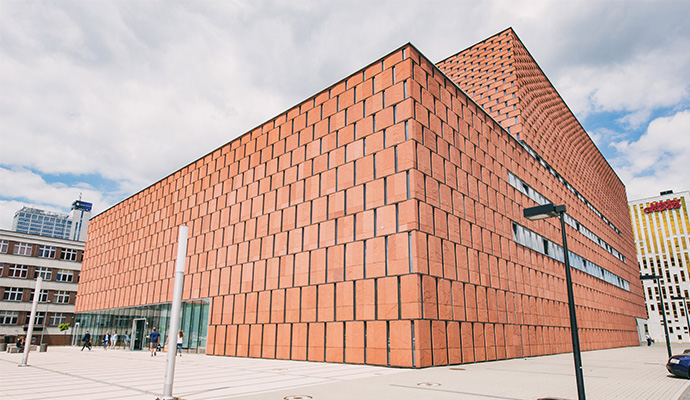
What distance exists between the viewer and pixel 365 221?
25.7 metres

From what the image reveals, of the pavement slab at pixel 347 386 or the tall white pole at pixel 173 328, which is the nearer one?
the tall white pole at pixel 173 328

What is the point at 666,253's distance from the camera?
334ft

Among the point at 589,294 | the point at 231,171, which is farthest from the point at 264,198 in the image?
the point at 589,294

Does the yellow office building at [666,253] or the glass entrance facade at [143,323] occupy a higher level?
the yellow office building at [666,253]

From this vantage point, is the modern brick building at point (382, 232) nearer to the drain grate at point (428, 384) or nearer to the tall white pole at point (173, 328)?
the drain grate at point (428, 384)

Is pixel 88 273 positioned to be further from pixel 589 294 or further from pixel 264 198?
pixel 589 294

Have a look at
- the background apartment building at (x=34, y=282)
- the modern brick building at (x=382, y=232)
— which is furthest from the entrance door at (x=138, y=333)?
the background apartment building at (x=34, y=282)

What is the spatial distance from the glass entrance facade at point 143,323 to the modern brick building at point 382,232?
25 cm

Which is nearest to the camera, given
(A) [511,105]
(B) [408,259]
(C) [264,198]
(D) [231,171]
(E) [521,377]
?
(E) [521,377]

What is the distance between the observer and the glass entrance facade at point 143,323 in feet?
122

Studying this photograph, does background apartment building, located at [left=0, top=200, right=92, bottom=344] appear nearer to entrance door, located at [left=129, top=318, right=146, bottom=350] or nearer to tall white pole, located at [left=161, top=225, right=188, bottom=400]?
entrance door, located at [left=129, top=318, right=146, bottom=350]

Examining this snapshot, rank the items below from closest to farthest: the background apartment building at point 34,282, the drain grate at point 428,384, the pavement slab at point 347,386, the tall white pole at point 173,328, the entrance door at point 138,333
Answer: the tall white pole at point 173,328 → the pavement slab at point 347,386 → the drain grate at point 428,384 → the entrance door at point 138,333 → the background apartment building at point 34,282

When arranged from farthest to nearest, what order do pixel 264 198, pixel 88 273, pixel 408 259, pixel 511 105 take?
pixel 88 273
pixel 511 105
pixel 264 198
pixel 408 259

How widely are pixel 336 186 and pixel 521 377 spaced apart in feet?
53.6
